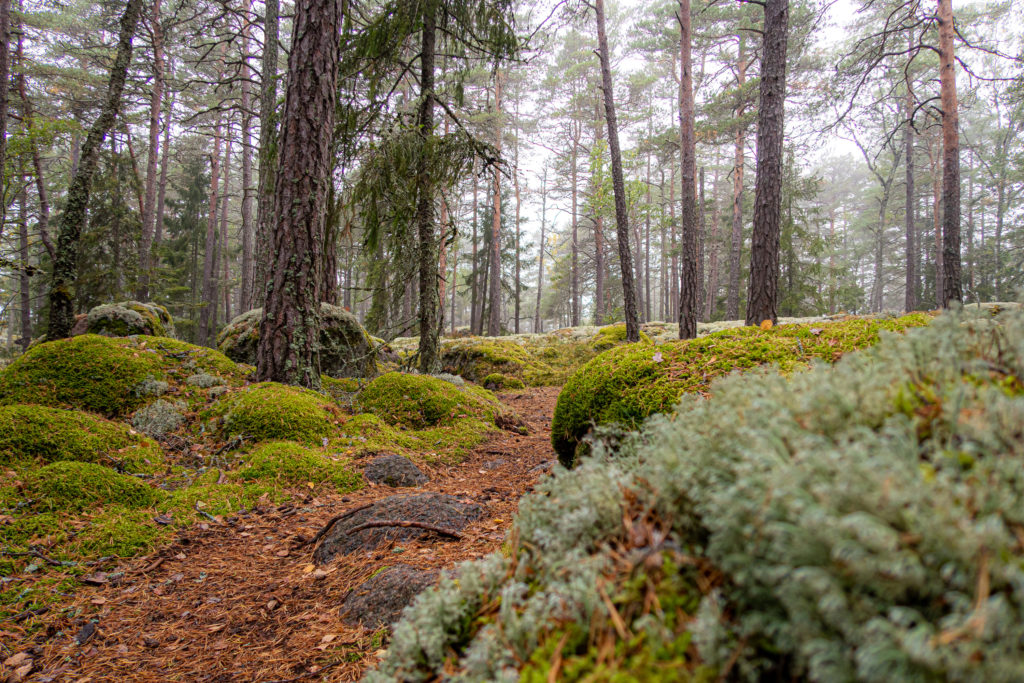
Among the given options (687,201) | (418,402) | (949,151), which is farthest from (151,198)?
(949,151)

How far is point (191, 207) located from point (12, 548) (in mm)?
26829

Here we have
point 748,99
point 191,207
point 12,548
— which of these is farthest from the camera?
point 191,207

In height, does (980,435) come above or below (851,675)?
above

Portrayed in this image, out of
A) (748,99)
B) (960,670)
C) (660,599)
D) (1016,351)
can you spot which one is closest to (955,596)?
(960,670)

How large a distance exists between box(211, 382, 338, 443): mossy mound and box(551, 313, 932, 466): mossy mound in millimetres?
2705

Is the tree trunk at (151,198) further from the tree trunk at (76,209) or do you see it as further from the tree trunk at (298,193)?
the tree trunk at (298,193)

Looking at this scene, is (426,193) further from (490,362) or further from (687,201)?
(687,201)

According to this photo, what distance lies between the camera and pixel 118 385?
4.96m

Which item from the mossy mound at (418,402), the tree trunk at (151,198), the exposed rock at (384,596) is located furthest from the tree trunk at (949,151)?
the tree trunk at (151,198)

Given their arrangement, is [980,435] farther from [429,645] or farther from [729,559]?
[429,645]

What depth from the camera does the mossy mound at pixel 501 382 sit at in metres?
11.5

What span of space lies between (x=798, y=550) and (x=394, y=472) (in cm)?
420

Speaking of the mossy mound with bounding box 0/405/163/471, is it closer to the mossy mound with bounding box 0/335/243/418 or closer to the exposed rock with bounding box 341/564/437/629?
the mossy mound with bounding box 0/335/243/418

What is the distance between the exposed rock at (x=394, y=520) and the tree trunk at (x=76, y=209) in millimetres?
6128
